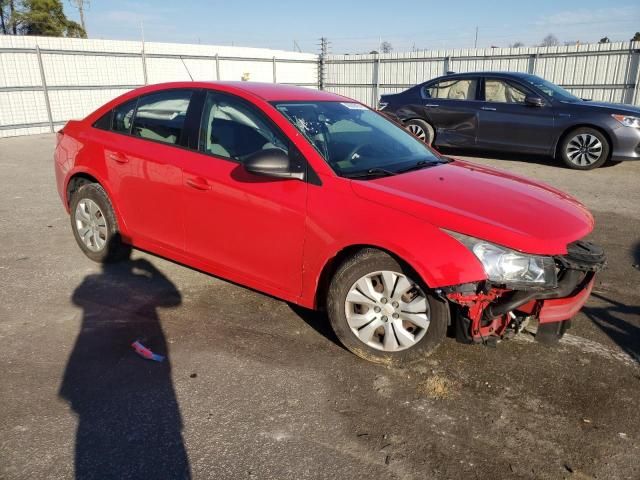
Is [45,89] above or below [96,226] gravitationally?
above

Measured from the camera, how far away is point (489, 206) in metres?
3.13

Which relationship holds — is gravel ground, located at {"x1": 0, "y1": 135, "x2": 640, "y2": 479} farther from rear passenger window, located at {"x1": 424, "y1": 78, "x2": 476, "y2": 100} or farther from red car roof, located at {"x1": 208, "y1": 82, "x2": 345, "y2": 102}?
rear passenger window, located at {"x1": 424, "y1": 78, "x2": 476, "y2": 100}

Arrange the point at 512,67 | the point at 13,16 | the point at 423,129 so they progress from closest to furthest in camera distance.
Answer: the point at 423,129, the point at 512,67, the point at 13,16

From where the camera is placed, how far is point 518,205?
127 inches

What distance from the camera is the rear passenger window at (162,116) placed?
408 cm

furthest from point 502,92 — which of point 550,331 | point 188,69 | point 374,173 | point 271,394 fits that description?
point 188,69

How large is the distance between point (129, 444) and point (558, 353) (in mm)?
2619

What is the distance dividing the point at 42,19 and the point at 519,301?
4164 cm

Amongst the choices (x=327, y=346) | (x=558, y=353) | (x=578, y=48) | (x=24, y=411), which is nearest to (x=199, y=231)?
(x=327, y=346)

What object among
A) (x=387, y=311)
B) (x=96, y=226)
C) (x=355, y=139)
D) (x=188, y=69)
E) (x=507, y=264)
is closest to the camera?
(x=507, y=264)

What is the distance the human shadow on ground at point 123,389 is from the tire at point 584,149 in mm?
8101

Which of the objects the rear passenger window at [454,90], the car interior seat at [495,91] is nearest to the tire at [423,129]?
the rear passenger window at [454,90]

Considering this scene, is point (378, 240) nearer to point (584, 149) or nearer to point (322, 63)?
point (584, 149)

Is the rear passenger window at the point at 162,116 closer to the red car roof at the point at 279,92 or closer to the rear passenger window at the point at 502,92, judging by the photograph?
the red car roof at the point at 279,92
